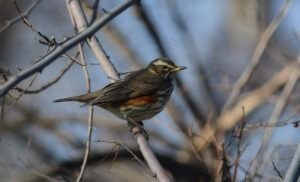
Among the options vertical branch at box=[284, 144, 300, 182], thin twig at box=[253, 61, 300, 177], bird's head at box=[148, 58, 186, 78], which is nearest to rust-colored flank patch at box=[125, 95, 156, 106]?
bird's head at box=[148, 58, 186, 78]

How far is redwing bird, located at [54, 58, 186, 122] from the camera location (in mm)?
7043

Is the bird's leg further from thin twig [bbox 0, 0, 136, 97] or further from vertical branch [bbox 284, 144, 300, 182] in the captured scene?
thin twig [bbox 0, 0, 136, 97]

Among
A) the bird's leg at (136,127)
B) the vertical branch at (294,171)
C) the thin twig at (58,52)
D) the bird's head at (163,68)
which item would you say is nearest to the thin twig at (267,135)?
the bird's leg at (136,127)

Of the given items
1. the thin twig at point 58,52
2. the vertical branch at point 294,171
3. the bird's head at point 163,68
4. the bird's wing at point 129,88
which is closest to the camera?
the thin twig at point 58,52

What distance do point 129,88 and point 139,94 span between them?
0.16 meters

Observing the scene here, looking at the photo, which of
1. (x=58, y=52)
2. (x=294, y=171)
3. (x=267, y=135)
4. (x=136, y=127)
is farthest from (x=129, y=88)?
(x=58, y=52)

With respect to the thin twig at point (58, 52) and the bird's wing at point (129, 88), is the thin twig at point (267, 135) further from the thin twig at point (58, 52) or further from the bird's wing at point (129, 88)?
the thin twig at point (58, 52)

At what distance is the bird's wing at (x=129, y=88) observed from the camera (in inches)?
277

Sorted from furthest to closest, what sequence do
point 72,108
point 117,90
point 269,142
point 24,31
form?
point 24,31 < point 72,108 < point 269,142 < point 117,90

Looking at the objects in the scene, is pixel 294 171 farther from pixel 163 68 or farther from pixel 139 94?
pixel 163 68

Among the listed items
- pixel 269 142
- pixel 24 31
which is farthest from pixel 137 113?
pixel 24 31

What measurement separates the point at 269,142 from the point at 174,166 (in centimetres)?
395

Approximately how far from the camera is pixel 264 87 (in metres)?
11.9

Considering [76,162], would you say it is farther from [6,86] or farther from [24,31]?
[6,86]
